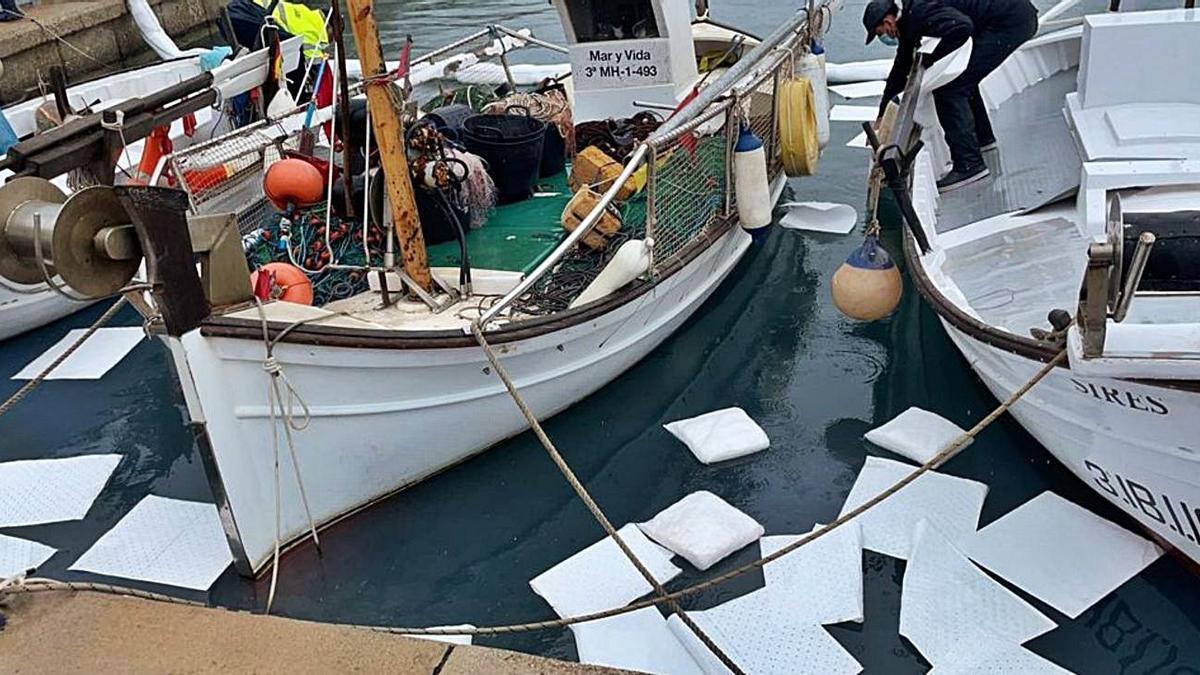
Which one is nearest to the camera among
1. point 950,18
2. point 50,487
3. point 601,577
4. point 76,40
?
point 601,577

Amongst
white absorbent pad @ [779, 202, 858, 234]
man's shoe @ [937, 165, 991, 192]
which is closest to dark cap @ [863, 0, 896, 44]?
man's shoe @ [937, 165, 991, 192]

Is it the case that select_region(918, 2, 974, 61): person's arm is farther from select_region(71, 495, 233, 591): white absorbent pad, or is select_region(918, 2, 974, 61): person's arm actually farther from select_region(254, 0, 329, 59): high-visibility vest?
select_region(71, 495, 233, 591): white absorbent pad

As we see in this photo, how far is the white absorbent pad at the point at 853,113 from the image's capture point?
30.7ft

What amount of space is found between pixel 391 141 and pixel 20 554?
244cm

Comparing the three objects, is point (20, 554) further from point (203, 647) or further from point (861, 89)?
point (861, 89)

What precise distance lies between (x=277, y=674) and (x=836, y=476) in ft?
9.03

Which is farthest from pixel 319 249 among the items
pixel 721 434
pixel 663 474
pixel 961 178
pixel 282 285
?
pixel 961 178

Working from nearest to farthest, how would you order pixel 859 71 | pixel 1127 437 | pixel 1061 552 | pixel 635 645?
1. pixel 1127 437
2. pixel 635 645
3. pixel 1061 552
4. pixel 859 71

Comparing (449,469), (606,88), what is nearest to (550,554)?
(449,469)

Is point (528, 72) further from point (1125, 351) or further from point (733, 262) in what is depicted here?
point (1125, 351)

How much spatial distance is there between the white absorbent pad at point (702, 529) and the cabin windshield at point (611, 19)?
10.2ft

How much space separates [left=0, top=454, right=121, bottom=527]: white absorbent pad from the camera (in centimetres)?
459

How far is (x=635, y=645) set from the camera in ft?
11.9

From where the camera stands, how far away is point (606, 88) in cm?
620
